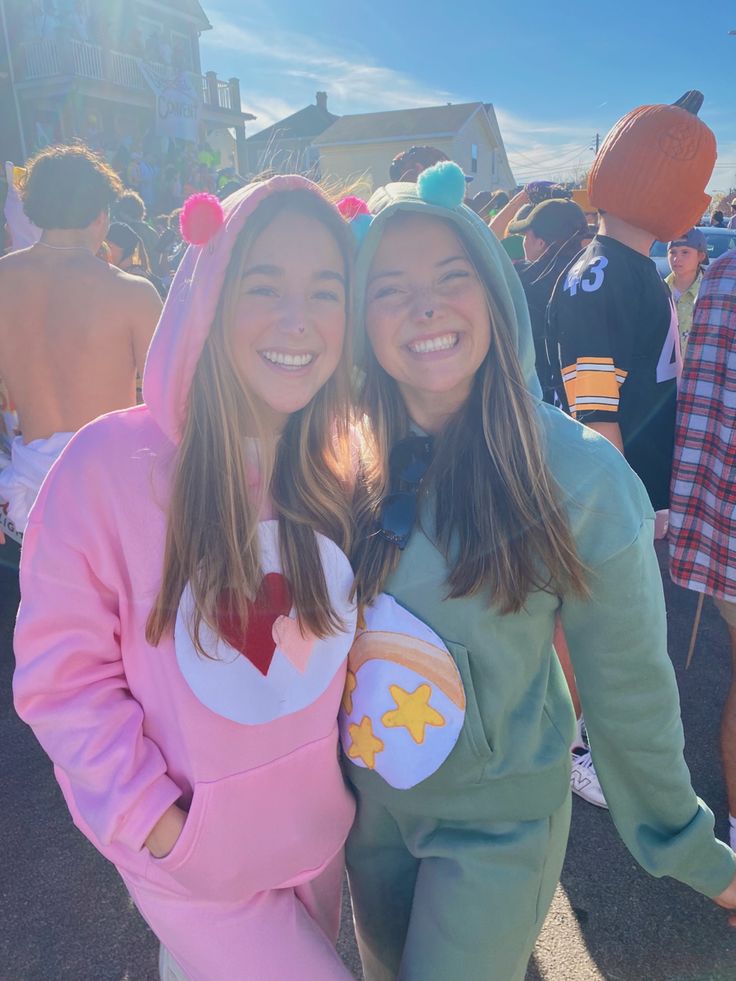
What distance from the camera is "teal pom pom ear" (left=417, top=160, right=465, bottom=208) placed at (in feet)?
4.92

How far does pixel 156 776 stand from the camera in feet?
4.31

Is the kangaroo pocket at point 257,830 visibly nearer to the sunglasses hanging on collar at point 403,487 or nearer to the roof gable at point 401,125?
the sunglasses hanging on collar at point 403,487

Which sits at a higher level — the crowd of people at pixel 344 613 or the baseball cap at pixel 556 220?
the baseball cap at pixel 556 220

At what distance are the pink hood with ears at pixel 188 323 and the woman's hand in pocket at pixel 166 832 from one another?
700mm

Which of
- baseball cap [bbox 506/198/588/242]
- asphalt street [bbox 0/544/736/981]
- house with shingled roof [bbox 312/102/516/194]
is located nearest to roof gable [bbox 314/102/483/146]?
house with shingled roof [bbox 312/102/516/194]

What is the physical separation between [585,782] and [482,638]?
68.7 inches

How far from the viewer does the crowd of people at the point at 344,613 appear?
133 cm

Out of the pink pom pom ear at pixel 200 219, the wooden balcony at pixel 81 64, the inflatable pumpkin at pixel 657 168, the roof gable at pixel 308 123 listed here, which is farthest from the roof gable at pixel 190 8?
the pink pom pom ear at pixel 200 219

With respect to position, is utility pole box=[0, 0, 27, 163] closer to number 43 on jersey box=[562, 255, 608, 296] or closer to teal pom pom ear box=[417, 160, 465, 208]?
number 43 on jersey box=[562, 255, 608, 296]

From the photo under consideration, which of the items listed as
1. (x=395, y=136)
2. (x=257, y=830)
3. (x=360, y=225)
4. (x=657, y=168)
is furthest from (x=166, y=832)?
(x=395, y=136)

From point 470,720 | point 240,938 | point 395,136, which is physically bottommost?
point 240,938

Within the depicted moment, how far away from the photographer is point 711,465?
7.75 ft

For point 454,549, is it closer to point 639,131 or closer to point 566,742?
point 566,742

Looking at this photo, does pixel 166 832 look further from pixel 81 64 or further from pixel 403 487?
pixel 81 64
